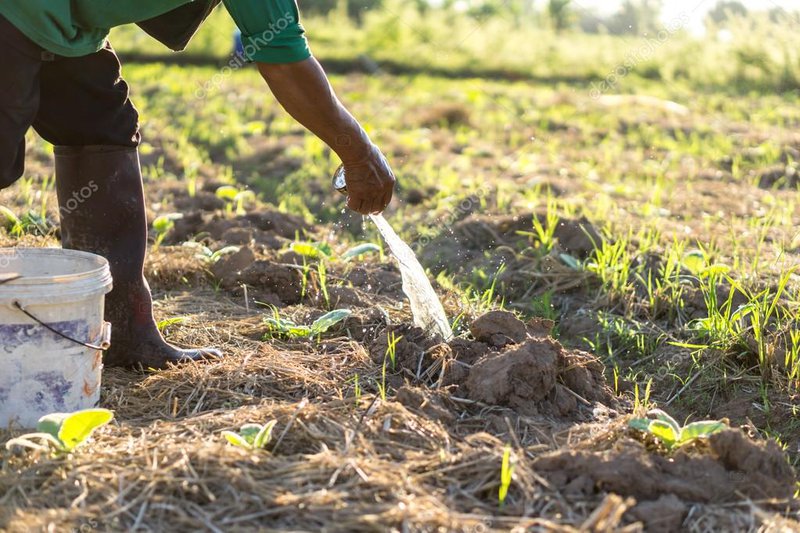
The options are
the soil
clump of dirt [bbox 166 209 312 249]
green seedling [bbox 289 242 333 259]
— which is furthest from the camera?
clump of dirt [bbox 166 209 312 249]

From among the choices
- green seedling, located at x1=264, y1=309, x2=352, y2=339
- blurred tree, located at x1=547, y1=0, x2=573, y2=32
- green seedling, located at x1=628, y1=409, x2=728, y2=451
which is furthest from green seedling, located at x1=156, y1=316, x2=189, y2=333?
blurred tree, located at x1=547, y1=0, x2=573, y2=32

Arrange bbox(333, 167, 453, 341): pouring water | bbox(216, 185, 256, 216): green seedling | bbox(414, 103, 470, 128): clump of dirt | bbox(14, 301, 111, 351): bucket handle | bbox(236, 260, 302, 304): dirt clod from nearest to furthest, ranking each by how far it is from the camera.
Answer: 1. bbox(14, 301, 111, 351): bucket handle
2. bbox(333, 167, 453, 341): pouring water
3. bbox(236, 260, 302, 304): dirt clod
4. bbox(216, 185, 256, 216): green seedling
5. bbox(414, 103, 470, 128): clump of dirt

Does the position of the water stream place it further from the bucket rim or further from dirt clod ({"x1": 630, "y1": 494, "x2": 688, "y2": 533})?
dirt clod ({"x1": 630, "y1": 494, "x2": 688, "y2": 533})

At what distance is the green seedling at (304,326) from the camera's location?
8.59ft

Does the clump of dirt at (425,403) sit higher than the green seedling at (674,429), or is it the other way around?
the green seedling at (674,429)

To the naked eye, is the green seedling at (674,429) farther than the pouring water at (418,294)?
No

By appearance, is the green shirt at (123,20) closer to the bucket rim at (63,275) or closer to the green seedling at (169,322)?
the bucket rim at (63,275)

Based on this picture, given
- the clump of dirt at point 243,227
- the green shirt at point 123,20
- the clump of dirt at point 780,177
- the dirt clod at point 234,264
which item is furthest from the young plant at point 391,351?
the clump of dirt at point 780,177

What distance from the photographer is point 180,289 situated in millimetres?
3213

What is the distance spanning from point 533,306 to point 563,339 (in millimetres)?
224

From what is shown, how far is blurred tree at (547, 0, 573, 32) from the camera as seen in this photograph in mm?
13312

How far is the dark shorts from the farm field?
57 centimetres

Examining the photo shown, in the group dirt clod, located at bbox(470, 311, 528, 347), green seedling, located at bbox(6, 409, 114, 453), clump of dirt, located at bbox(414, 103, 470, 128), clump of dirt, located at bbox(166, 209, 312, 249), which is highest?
green seedling, located at bbox(6, 409, 114, 453)

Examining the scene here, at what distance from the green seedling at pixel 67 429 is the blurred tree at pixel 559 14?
12196 mm
